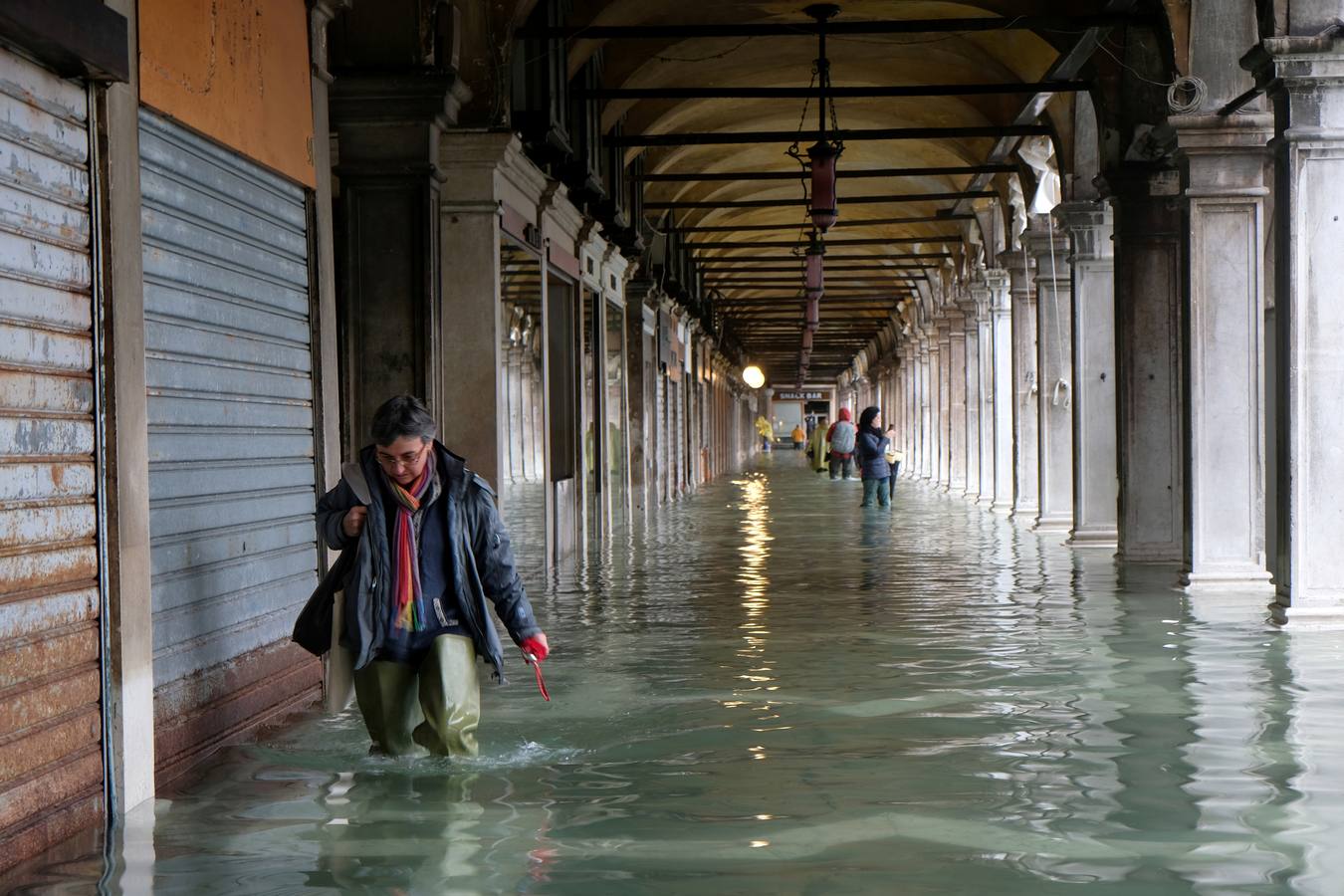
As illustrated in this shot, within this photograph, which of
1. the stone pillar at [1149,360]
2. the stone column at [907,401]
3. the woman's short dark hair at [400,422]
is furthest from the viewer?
the stone column at [907,401]

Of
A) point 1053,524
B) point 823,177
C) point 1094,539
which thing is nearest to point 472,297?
point 823,177

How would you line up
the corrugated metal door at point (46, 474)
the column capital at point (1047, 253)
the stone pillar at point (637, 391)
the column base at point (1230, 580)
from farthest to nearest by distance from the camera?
the stone pillar at point (637, 391)
the column capital at point (1047, 253)
the column base at point (1230, 580)
the corrugated metal door at point (46, 474)

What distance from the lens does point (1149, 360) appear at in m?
13.4

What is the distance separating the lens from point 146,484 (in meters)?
5.43

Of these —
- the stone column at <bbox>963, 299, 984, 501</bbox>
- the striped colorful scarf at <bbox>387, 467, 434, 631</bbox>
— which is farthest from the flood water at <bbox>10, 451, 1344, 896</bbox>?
the stone column at <bbox>963, 299, 984, 501</bbox>

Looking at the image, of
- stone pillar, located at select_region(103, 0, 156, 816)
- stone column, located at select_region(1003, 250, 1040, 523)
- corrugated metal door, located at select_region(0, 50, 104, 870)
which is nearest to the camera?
corrugated metal door, located at select_region(0, 50, 104, 870)

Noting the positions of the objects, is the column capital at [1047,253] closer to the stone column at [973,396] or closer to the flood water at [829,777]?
the stone column at [973,396]

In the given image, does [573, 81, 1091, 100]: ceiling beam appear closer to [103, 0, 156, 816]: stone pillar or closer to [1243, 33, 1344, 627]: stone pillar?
[1243, 33, 1344, 627]: stone pillar

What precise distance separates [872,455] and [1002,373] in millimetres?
2872

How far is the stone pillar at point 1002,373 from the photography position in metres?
24.0

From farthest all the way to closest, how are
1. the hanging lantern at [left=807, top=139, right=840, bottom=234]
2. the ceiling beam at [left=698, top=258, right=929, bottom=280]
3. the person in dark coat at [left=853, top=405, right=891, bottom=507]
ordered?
1. the ceiling beam at [left=698, top=258, right=929, bottom=280]
2. the person in dark coat at [left=853, top=405, right=891, bottom=507]
3. the hanging lantern at [left=807, top=139, right=840, bottom=234]

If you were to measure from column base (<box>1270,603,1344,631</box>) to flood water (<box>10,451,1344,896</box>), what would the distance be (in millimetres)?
260

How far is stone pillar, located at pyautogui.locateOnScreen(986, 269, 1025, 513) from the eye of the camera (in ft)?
78.6

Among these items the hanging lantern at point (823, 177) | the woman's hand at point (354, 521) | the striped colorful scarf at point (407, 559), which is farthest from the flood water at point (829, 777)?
the hanging lantern at point (823, 177)
